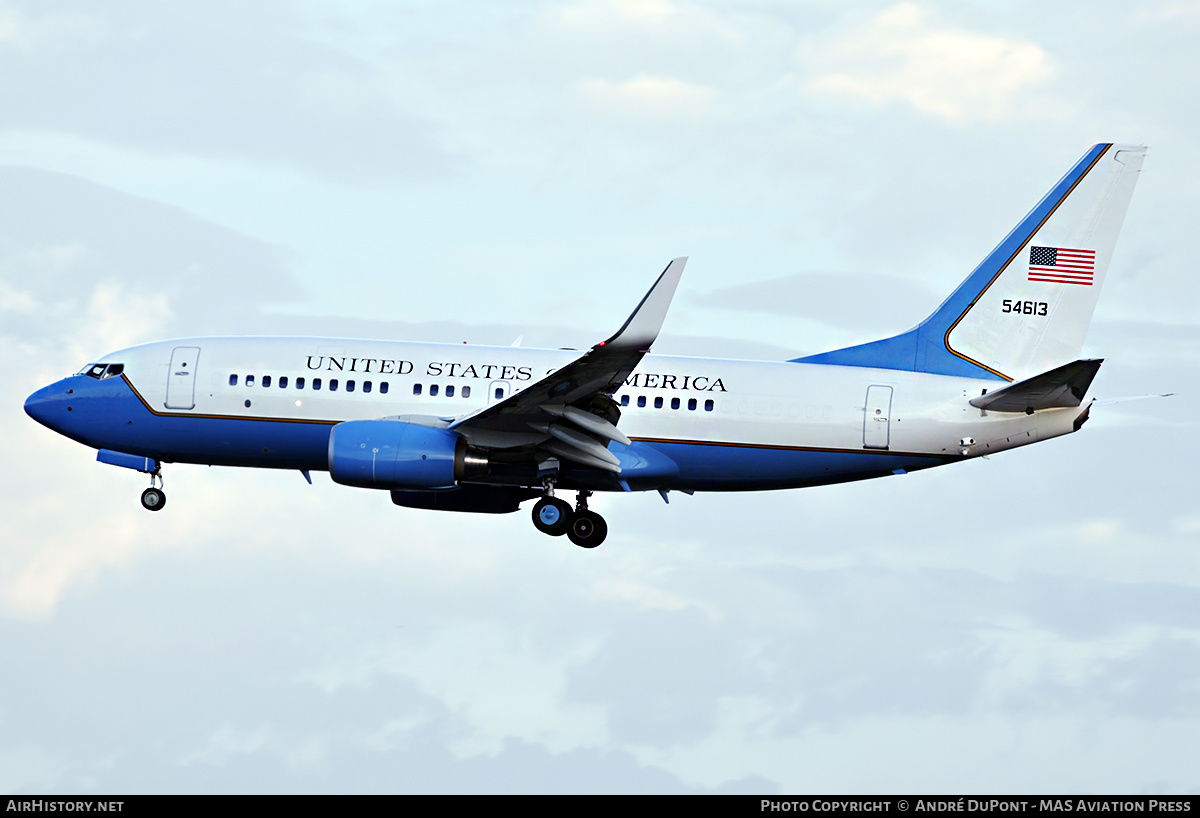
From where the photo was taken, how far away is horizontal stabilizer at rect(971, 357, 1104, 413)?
33219 mm

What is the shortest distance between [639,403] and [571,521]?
335 centimetres

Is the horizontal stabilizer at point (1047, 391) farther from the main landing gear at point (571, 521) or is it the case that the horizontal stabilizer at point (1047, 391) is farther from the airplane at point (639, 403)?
the main landing gear at point (571, 521)

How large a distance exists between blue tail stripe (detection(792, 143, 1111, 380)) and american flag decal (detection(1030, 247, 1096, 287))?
564mm

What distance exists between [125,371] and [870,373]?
18369 mm

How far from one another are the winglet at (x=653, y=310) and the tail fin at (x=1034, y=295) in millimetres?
7965

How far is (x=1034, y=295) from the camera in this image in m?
38.4

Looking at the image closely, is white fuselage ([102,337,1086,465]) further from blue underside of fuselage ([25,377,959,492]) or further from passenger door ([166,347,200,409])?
blue underside of fuselage ([25,377,959,492])

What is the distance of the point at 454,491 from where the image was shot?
130 ft

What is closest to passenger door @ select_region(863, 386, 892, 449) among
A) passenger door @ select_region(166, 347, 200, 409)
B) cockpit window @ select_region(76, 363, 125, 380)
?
passenger door @ select_region(166, 347, 200, 409)
